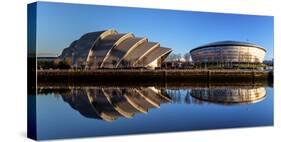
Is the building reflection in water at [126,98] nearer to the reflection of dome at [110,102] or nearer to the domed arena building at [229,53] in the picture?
the reflection of dome at [110,102]

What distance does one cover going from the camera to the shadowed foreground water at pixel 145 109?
30.9ft

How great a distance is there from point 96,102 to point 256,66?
11.5 feet

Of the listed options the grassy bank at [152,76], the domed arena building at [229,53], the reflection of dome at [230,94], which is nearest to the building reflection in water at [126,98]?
the reflection of dome at [230,94]

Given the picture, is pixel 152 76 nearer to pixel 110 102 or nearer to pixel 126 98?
pixel 126 98

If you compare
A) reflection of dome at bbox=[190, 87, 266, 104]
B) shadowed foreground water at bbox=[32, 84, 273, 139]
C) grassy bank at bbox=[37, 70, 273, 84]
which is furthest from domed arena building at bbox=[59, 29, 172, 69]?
reflection of dome at bbox=[190, 87, 266, 104]

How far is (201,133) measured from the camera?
10.5 metres

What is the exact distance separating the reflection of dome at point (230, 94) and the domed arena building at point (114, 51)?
0.99 meters

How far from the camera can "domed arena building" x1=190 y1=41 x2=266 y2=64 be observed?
10773mm

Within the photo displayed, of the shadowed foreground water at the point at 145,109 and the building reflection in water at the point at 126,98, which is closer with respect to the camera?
the shadowed foreground water at the point at 145,109

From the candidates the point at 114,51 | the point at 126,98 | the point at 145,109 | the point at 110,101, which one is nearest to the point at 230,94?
the point at 145,109

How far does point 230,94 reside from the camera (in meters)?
11.0

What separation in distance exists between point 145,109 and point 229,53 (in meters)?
2.16

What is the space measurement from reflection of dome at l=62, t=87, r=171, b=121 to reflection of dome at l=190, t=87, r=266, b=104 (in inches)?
35.4

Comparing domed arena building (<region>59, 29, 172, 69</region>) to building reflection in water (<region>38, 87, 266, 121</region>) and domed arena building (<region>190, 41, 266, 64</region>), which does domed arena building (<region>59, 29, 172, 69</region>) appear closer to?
building reflection in water (<region>38, 87, 266, 121</region>)
